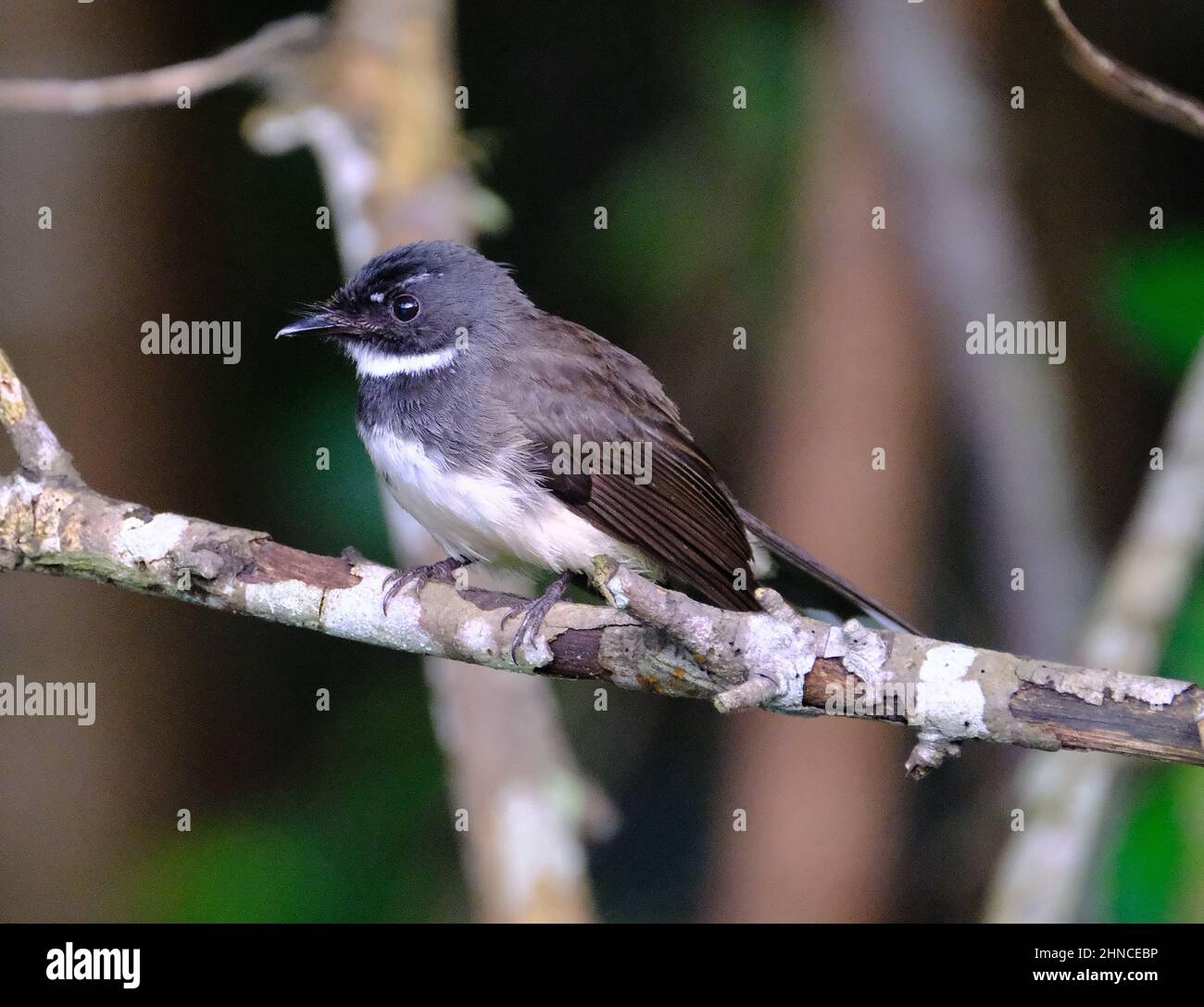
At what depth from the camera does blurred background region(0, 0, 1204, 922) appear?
3895mm

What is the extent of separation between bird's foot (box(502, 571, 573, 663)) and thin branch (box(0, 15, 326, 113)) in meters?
2.23

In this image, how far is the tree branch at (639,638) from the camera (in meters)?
2.08

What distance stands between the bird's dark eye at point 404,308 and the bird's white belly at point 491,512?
1.18 feet

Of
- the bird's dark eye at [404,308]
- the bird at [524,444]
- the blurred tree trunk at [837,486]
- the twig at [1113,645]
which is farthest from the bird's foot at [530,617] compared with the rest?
the blurred tree trunk at [837,486]

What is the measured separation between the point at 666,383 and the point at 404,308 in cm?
144

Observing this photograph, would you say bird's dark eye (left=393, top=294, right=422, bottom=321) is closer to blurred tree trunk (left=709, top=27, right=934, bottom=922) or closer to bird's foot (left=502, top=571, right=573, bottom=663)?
bird's foot (left=502, top=571, right=573, bottom=663)

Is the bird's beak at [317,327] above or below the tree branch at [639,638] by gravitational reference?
above

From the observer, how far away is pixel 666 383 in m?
4.39

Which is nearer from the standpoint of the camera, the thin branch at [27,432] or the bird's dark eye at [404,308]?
the thin branch at [27,432]

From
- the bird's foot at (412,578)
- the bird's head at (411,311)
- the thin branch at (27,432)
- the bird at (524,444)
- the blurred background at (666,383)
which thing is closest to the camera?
the bird's foot at (412,578)

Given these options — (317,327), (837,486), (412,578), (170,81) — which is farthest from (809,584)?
(170,81)

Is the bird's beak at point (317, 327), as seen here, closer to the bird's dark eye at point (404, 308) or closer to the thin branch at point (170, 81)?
the bird's dark eye at point (404, 308)

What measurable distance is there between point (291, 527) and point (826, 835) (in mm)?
2026

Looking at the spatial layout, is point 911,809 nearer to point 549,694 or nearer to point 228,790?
point 549,694
